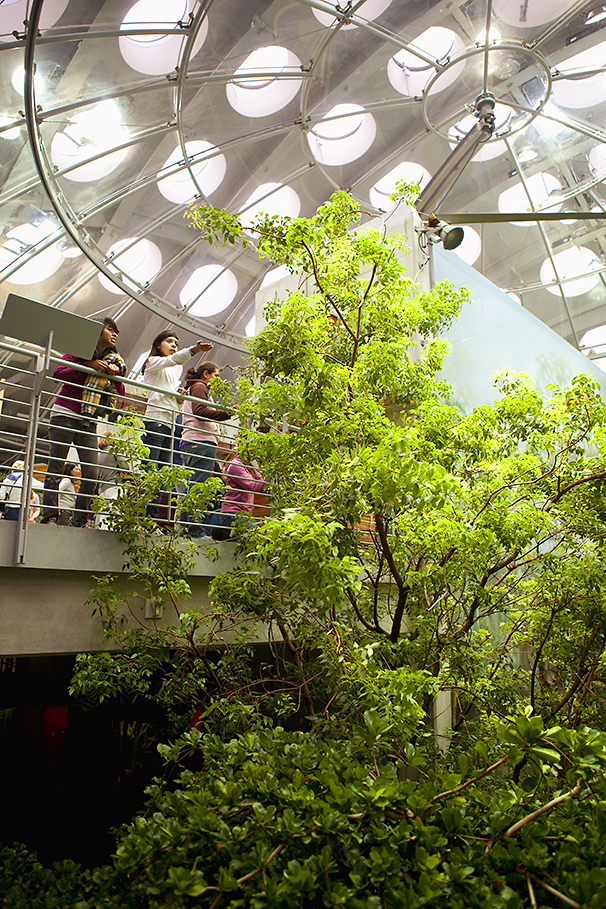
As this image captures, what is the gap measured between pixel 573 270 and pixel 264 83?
1057cm

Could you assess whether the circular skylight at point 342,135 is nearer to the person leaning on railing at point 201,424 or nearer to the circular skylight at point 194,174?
the circular skylight at point 194,174

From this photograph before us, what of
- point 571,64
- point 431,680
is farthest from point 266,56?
point 431,680

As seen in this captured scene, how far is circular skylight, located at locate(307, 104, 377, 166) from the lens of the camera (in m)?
14.8

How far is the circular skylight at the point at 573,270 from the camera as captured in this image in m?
17.9

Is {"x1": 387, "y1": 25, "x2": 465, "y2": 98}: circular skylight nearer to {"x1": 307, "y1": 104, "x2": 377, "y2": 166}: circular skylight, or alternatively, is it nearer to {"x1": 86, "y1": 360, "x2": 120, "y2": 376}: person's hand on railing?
{"x1": 307, "y1": 104, "x2": 377, "y2": 166}: circular skylight

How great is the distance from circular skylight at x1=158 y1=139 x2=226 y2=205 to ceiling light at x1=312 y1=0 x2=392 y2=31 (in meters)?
3.72

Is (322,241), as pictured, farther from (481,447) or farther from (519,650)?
→ (519,650)

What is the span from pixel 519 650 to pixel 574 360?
7.34 m

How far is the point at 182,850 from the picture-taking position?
2664mm

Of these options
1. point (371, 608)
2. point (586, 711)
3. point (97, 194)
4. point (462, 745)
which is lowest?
point (462, 745)

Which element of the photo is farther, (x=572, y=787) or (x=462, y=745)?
(x=462, y=745)

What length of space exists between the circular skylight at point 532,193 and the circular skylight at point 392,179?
2385 millimetres

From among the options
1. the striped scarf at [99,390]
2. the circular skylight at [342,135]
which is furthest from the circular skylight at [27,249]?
the striped scarf at [99,390]

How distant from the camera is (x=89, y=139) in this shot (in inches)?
516
